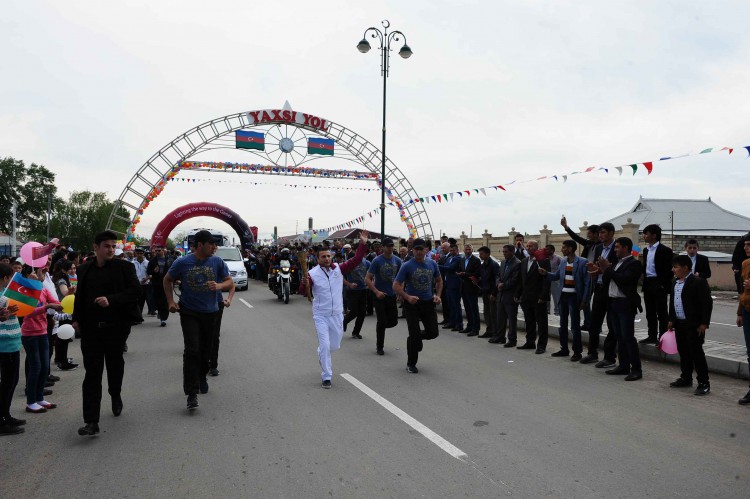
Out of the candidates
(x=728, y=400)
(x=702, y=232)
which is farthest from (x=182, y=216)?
(x=702, y=232)

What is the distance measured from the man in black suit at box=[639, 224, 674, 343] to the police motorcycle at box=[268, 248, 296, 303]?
36.9ft

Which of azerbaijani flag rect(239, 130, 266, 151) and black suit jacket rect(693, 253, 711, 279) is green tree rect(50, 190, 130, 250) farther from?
black suit jacket rect(693, 253, 711, 279)

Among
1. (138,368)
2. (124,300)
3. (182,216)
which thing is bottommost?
(138,368)

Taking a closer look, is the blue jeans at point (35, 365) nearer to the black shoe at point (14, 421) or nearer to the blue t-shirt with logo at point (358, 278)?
the black shoe at point (14, 421)

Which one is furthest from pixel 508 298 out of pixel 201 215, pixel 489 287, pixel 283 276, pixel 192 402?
pixel 201 215

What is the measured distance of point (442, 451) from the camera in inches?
170

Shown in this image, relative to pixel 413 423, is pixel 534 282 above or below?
above

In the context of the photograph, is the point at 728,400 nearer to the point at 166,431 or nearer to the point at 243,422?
the point at 243,422

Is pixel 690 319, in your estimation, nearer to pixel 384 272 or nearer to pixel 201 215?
pixel 384 272

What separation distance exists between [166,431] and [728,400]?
5870 mm

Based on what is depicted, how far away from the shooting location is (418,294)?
7.50 m

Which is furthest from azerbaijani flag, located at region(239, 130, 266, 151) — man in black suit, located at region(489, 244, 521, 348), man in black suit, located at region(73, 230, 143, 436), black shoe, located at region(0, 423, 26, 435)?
black shoe, located at region(0, 423, 26, 435)

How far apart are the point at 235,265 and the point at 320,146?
31.9 feet

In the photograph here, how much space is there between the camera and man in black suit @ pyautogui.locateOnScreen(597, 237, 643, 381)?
682cm
